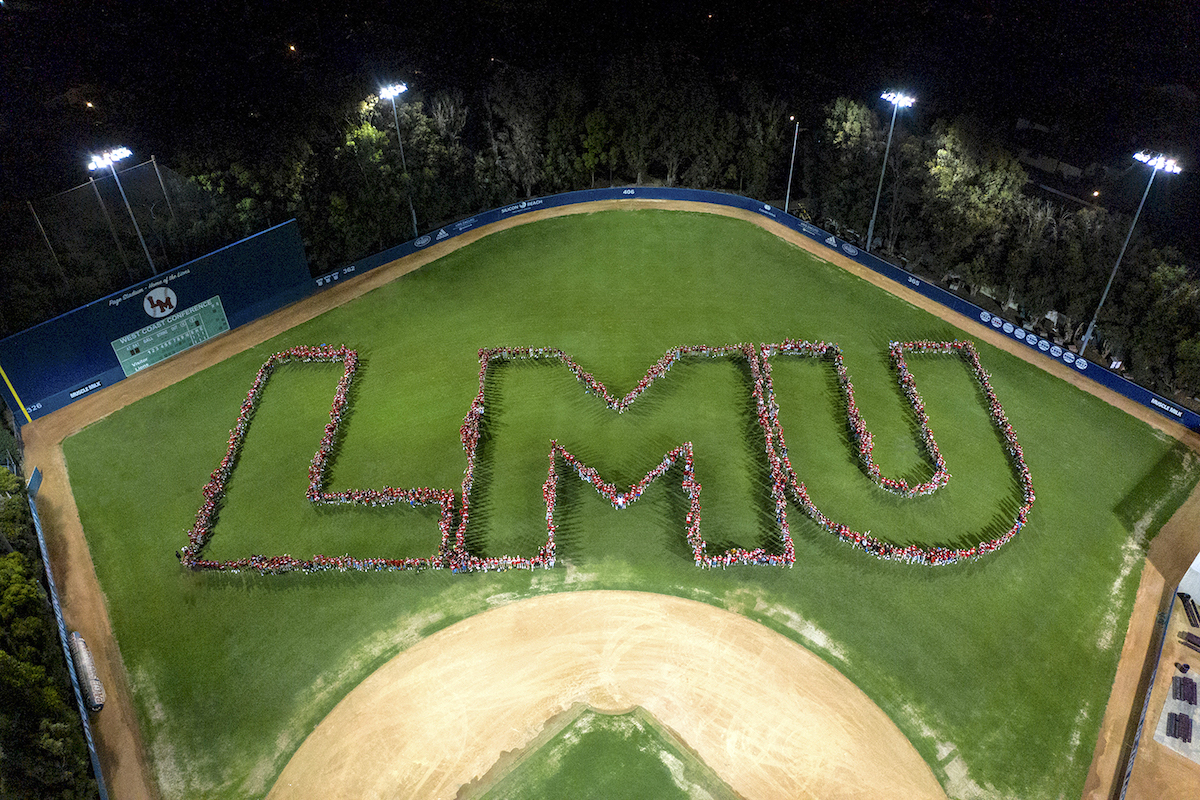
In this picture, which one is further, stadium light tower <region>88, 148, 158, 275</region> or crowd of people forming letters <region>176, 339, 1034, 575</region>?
stadium light tower <region>88, 148, 158, 275</region>

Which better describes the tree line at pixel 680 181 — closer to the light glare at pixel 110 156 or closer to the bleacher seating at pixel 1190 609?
the light glare at pixel 110 156

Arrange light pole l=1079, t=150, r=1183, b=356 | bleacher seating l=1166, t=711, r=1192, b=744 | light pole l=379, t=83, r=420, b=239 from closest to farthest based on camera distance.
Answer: bleacher seating l=1166, t=711, r=1192, b=744, light pole l=1079, t=150, r=1183, b=356, light pole l=379, t=83, r=420, b=239

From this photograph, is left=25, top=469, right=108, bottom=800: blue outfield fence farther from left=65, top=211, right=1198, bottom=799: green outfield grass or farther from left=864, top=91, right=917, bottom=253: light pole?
left=864, top=91, right=917, bottom=253: light pole

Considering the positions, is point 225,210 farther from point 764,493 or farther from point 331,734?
point 764,493

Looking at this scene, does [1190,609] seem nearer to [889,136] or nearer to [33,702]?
[889,136]

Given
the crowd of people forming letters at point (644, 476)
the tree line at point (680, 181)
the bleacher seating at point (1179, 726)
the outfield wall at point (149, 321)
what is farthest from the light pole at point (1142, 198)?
the outfield wall at point (149, 321)

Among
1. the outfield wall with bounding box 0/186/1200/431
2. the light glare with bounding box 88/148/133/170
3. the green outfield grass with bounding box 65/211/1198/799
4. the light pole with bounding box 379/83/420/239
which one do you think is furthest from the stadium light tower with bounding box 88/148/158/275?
the light pole with bounding box 379/83/420/239

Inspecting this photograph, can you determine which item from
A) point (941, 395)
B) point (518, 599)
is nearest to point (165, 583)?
point (518, 599)
